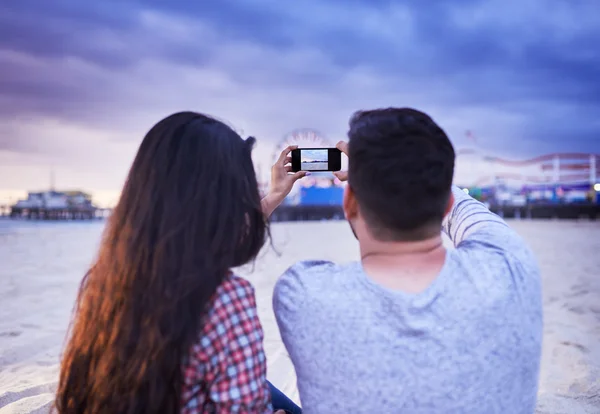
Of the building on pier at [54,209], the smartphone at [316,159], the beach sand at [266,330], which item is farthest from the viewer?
the building on pier at [54,209]

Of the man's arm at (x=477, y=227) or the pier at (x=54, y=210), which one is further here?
the pier at (x=54, y=210)

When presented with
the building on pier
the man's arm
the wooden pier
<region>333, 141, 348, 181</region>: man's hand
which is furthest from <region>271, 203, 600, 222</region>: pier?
the man's arm

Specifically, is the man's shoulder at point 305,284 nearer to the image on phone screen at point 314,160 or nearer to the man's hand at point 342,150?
the man's hand at point 342,150

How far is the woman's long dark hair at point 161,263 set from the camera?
1.08 meters

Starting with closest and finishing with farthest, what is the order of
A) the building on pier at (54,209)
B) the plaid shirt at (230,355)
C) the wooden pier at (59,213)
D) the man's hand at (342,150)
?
the plaid shirt at (230,355), the man's hand at (342,150), the wooden pier at (59,213), the building on pier at (54,209)

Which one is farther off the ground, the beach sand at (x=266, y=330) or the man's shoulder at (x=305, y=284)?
the man's shoulder at (x=305, y=284)

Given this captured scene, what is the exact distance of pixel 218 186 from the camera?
3.78ft

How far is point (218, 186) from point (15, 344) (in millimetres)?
3547

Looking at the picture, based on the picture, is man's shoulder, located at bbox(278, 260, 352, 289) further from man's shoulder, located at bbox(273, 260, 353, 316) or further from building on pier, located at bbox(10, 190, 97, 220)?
building on pier, located at bbox(10, 190, 97, 220)

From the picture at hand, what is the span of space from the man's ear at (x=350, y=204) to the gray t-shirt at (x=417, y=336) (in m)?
0.13

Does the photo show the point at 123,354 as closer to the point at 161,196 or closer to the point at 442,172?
the point at 161,196

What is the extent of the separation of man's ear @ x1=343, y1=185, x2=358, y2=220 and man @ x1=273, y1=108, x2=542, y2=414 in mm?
27

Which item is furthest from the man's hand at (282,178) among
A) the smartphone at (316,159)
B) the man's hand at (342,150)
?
the man's hand at (342,150)

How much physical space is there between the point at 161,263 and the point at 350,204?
42 cm
